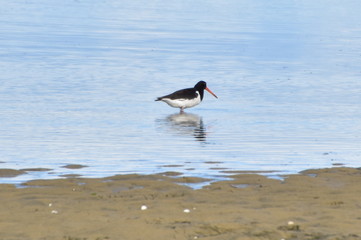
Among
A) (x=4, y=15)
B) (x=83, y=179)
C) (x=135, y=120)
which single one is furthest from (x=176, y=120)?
(x=4, y=15)

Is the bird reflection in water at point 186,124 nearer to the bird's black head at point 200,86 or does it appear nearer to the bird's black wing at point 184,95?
the bird's black wing at point 184,95

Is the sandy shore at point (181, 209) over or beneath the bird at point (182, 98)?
over

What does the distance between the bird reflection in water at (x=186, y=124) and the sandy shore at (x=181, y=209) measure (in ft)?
16.1

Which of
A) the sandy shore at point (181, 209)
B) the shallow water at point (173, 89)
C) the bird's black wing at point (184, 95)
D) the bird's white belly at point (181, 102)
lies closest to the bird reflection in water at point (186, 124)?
the shallow water at point (173, 89)

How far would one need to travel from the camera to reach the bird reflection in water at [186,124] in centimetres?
1644

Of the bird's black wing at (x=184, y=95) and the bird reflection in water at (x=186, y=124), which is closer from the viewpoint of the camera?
the bird reflection in water at (x=186, y=124)

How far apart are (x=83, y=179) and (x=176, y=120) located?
24.8 ft

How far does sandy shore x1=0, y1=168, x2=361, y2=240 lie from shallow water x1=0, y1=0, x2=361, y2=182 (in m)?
1.16

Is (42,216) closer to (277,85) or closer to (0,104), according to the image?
(0,104)

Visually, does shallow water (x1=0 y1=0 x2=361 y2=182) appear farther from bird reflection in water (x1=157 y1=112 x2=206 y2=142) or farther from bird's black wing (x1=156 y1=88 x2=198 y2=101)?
bird's black wing (x1=156 y1=88 x2=198 y2=101)

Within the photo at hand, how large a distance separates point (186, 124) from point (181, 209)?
8796 mm

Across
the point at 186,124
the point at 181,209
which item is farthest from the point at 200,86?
the point at 181,209

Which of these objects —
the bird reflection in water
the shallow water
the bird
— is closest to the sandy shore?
the shallow water

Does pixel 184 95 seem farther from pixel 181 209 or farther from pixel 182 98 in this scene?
pixel 181 209
